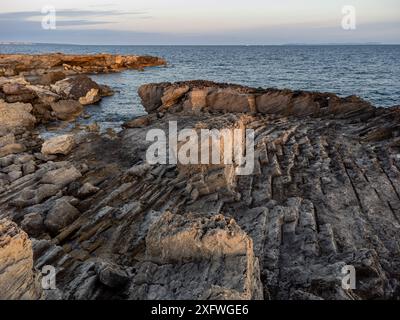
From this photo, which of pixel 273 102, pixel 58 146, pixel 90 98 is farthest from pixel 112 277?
pixel 90 98

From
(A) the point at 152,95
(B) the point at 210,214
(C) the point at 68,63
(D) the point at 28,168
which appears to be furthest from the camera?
(C) the point at 68,63

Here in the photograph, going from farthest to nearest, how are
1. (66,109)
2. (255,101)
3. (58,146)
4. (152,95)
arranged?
(66,109) → (152,95) → (255,101) → (58,146)

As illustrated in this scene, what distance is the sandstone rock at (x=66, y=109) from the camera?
1057 inches

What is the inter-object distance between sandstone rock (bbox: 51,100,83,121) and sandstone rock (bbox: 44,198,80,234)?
17.0 metres

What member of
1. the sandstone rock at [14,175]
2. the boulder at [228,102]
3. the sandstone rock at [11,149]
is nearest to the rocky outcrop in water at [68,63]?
the boulder at [228,102]

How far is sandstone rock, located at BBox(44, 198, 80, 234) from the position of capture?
10445 mm

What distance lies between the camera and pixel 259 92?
80.2 ft

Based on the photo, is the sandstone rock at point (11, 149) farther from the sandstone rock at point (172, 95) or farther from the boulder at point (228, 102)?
the boulder at point (228, 102)

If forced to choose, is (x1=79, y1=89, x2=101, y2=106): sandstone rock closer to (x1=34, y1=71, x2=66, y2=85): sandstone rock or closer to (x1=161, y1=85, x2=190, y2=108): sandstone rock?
(x1=34, y1=71, x2=66, y2=85): sandstone rock

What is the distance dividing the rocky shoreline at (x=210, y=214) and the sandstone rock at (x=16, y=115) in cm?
194

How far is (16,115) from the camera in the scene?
23.1 m

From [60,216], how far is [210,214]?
435 centimetres

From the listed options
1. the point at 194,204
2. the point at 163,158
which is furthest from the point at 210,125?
the point at 194,204

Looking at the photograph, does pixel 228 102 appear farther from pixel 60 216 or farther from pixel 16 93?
pixel 60 216
